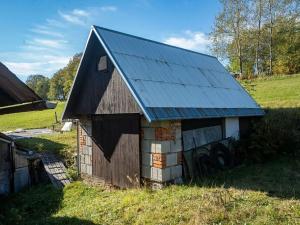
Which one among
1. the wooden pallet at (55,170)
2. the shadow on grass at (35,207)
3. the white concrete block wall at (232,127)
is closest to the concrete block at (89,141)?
the wooden pallet at (55,170)

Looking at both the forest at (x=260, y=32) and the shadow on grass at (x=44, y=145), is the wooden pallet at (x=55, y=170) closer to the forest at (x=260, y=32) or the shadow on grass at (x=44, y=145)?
the shadow on grass at (x=44, y=145)

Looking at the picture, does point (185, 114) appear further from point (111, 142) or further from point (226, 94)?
point (226, 94)

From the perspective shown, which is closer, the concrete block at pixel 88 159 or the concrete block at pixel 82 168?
the concrete block at pixel 88 159

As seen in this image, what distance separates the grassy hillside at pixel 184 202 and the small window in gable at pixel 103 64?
3.91 meters

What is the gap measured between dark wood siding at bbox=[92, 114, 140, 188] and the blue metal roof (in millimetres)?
1083

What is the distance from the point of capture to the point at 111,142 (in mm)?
10969

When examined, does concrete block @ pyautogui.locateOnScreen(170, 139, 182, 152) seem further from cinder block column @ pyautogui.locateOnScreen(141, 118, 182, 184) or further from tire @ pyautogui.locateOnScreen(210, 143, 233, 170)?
tire @ pyautogui.locateOnScreen(210, 143, 233, 170)

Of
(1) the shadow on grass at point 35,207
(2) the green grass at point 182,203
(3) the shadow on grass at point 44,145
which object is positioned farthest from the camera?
(3) the shadow on grass at point 44,145

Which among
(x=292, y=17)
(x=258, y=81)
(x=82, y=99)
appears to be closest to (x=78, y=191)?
(x=82, y=99)

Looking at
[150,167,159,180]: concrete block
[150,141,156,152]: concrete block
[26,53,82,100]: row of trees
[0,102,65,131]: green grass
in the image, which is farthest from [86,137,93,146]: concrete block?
[26,53,82,100]: row of trees

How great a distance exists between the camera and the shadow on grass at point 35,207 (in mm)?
8414

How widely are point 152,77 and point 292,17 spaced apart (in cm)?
3117

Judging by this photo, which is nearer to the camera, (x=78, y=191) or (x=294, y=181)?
(x=294, y=181)

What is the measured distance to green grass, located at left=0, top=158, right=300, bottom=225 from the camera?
22.7 feet
